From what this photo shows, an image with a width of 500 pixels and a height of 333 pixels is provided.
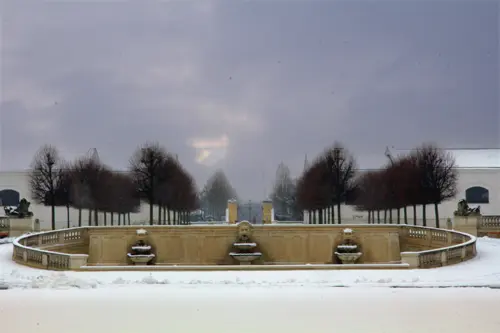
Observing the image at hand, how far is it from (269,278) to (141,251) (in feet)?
39.4

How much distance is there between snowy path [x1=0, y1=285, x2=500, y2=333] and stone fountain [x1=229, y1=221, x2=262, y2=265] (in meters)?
12.0

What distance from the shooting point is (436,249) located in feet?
52.0

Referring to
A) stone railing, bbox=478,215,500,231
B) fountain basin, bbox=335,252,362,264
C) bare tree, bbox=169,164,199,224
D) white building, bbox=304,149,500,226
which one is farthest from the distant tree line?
fountain basin, bbox=335,252,362,264

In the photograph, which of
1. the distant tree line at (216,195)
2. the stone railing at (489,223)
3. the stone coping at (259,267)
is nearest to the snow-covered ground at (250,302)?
the stone coping at (259,267)

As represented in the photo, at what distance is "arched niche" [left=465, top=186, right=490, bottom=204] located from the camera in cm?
4956

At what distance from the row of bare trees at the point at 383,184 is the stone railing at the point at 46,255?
64.9 feet

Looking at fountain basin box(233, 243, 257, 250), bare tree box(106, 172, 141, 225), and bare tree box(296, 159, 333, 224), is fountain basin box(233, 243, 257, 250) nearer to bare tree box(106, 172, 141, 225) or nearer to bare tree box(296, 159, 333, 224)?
bare tree box(296, 159, 333, 224)

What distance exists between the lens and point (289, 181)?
289 ft

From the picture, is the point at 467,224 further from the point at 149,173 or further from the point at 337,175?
the point at 149,173

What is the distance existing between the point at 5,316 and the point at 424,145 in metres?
34.3

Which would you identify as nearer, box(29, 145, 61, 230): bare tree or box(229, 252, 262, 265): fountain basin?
box(229, 252, 262, 265): fountain basin

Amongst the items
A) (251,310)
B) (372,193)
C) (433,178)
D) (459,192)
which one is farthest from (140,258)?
(459,192)

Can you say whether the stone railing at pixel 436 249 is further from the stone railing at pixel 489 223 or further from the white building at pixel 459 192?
the white building at pixel 459 192

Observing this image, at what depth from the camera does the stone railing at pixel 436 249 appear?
14820 millimetres
